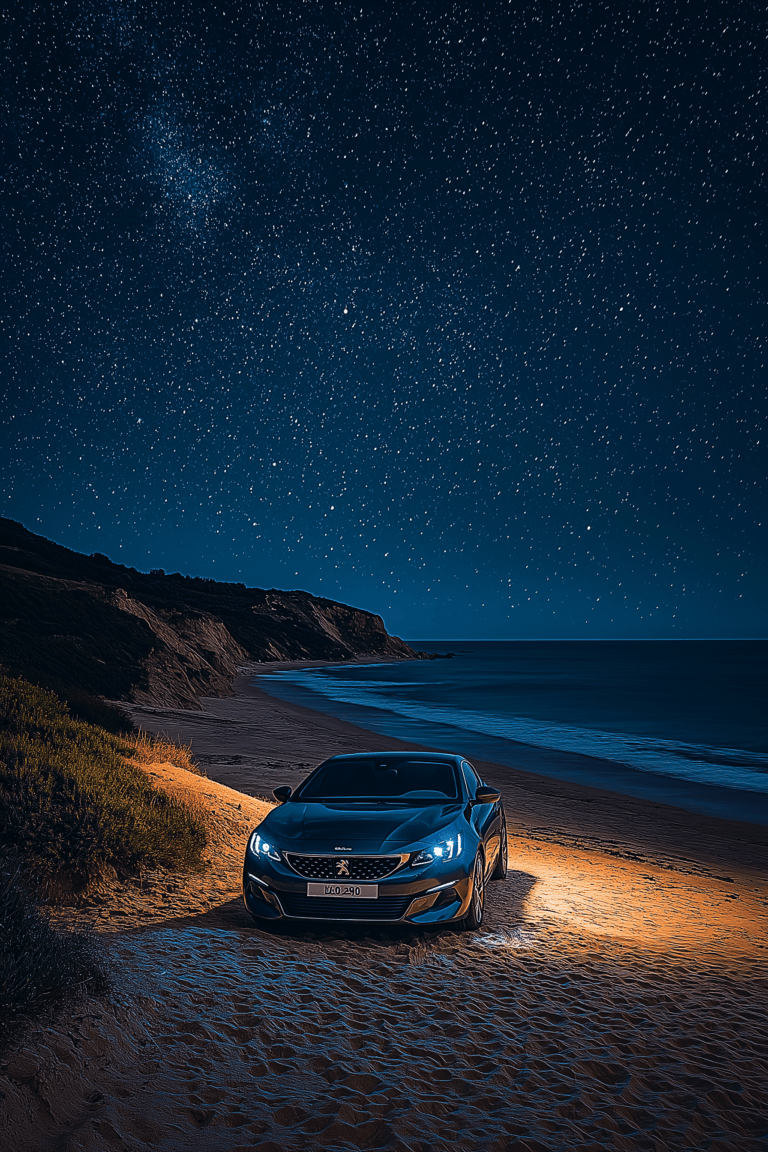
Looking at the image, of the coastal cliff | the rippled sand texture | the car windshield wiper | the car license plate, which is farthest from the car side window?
the coastal cliff

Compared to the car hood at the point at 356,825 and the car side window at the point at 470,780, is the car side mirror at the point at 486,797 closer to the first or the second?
the car side window at the point at 470,780

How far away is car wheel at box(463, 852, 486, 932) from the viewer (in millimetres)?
5969

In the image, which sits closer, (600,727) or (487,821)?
(487,821)

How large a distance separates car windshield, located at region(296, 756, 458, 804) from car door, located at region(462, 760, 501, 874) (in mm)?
263

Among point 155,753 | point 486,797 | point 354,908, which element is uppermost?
point 486,797

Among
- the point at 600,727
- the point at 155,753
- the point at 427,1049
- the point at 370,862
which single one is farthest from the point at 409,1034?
the point at 600,727

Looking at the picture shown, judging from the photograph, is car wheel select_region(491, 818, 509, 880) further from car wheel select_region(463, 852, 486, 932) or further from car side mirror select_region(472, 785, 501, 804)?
car wheel select_region(463, 852, 486, 932)

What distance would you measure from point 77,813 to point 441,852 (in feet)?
11.5

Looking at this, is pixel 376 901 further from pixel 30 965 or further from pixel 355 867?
pixel 30 965

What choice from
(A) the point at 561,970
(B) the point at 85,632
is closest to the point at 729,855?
(A) the point at 561,970

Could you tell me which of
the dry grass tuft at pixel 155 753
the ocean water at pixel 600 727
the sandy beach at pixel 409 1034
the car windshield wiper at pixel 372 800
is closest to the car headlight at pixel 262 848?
the sandy beach at pixel 409 1034

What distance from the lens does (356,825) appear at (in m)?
5.91

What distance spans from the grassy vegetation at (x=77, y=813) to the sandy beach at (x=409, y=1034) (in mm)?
347

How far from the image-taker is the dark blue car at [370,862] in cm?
550
